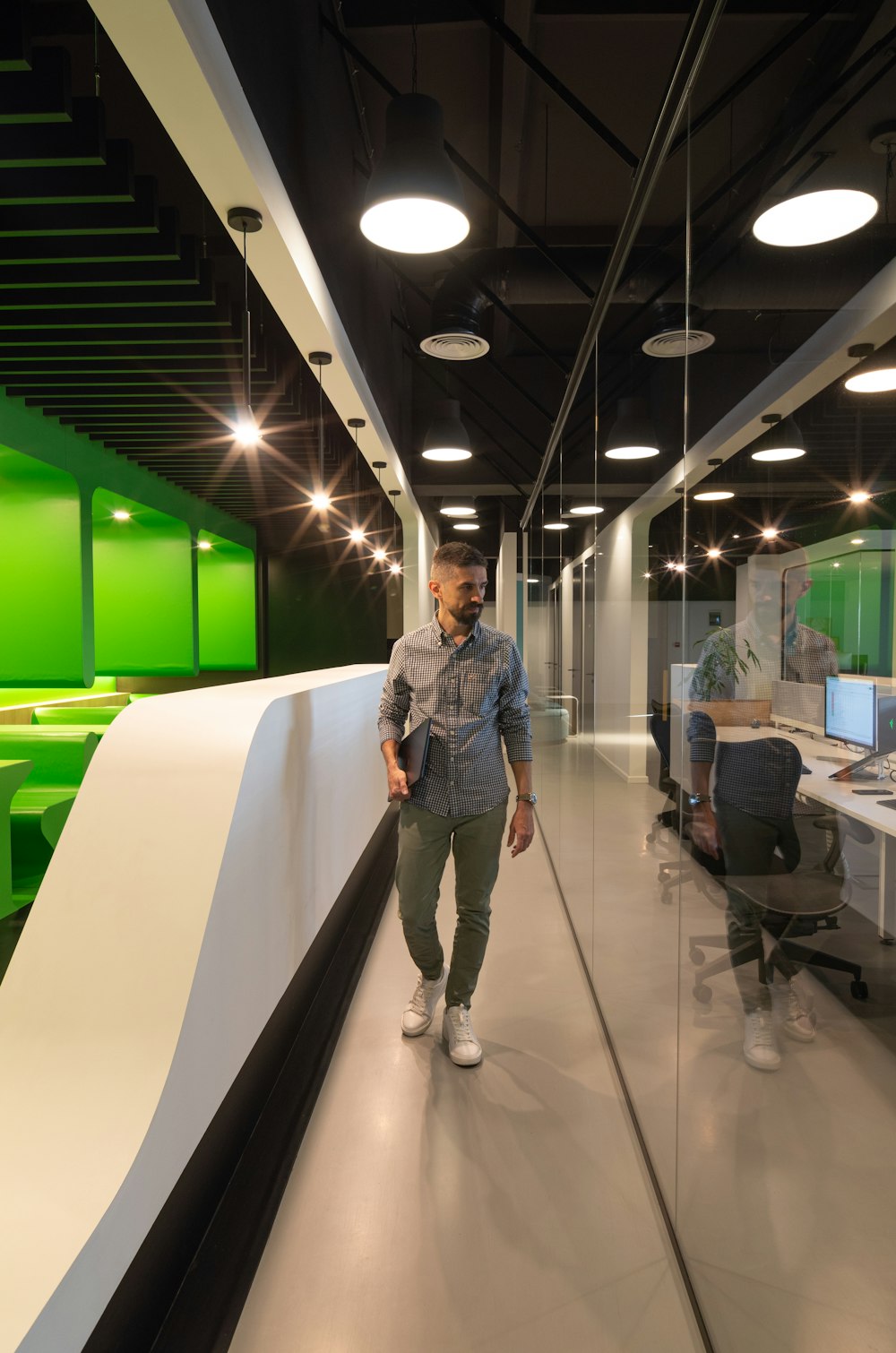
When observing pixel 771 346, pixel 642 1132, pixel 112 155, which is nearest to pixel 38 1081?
pixel 642 1132

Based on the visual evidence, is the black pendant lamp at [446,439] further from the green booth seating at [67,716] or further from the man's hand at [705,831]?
the man's hand at [705,831]

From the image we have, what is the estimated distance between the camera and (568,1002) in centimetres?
314

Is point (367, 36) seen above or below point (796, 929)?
above

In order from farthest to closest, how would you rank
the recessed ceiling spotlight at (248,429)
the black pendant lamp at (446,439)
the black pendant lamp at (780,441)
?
1. the black pendant lamp at (446,439)
2. the recessed ceiling spotlight at (248,429)
3. the black pendant lamp at (780,441)

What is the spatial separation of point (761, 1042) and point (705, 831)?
1.25 feet

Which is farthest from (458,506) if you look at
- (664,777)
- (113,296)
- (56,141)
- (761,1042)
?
(761,1042)

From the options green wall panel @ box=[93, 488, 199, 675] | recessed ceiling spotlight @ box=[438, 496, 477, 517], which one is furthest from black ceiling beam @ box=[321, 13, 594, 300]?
recessed ceiling spotlight @ box=[438, 496, 477, 517]

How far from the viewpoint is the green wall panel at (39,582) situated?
5.36m

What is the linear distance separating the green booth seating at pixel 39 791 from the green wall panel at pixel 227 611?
248 inches

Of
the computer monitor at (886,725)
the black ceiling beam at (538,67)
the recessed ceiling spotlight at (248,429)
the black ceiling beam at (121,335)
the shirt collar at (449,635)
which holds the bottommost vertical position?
the computer monitor at (886,725)

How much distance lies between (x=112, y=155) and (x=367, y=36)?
2106mm

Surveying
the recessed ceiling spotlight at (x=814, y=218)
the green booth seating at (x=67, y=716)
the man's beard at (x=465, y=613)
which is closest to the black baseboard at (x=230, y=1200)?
A: the man's beard at (x=465, y=613)

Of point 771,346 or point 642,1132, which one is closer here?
point 771,346

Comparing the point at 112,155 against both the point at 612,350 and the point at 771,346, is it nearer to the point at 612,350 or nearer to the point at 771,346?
the point at 612,350
